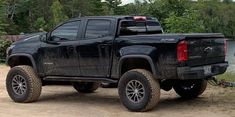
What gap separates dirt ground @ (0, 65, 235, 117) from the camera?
9.48 metres

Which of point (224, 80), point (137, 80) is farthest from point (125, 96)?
point (224, 80)

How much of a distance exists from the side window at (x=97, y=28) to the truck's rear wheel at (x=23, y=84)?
1501mm

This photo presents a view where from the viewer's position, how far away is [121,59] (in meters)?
9.63

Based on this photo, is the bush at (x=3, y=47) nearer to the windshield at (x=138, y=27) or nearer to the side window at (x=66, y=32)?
the side window at (x=66, y=32)

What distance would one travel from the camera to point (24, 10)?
85.8 meters

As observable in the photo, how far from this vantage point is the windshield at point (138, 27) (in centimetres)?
1007

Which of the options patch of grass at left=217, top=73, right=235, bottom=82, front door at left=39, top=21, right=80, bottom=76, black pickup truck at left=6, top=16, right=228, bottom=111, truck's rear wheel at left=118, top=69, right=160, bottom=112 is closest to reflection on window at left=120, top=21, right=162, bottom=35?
black pickup truck at left=6, top=16, right=228, bottom=111

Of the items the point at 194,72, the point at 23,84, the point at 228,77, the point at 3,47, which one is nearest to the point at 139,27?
the point at 194,72

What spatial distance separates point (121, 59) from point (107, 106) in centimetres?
124

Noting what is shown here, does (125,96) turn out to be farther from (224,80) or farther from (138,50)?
(224,80)

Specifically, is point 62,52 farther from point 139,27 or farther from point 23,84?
point 139,27

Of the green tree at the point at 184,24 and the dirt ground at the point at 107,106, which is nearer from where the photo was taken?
the dirt ground at the point at 107,106

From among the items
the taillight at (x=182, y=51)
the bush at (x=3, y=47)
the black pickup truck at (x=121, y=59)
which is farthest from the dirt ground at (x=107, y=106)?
the bush at (x=3, y=47)

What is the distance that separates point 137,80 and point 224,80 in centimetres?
393
